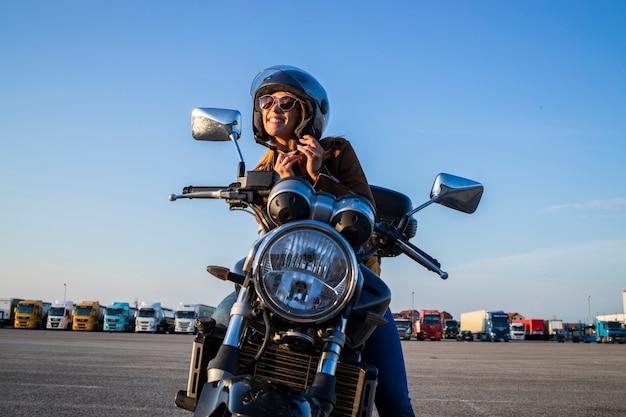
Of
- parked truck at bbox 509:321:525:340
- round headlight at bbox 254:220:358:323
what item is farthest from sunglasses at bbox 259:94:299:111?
parked truck at bbox 509:321:525:340

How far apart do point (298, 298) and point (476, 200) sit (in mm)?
1327

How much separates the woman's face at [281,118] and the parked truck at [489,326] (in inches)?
2372

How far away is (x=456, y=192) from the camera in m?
2.96

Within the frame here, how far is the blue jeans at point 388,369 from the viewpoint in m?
2.80

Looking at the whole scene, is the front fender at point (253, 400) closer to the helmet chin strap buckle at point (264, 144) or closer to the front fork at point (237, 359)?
the front fork at point (237, 359)

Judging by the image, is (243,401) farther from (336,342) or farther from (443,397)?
(443,397)

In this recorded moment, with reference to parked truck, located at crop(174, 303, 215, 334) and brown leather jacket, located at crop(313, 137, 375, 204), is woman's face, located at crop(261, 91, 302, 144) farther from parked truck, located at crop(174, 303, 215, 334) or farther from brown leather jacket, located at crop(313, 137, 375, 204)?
parked truck, located at crop(174, 303, 215, 334)

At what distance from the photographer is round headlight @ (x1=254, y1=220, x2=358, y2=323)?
78.8 inches

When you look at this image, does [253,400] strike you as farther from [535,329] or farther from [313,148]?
[535,329]

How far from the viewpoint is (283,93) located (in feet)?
9.61

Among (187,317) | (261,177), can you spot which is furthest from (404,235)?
(187,317)

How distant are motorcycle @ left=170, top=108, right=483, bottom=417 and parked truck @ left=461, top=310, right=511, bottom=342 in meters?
60.7

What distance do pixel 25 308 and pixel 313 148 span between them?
5825 centimetres

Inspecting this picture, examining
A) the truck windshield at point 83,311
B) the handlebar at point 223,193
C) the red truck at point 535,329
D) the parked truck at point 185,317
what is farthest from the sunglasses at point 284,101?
the red truck at point 535,329
